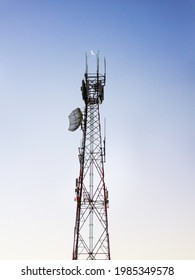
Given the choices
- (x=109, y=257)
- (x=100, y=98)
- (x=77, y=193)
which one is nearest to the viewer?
(x=109, y=257)

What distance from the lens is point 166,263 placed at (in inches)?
587

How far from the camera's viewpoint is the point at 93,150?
31703 millimetres

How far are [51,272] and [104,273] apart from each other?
201cm

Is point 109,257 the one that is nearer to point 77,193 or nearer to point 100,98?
point 77,193

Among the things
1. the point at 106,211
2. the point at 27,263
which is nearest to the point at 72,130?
the point at 106,211

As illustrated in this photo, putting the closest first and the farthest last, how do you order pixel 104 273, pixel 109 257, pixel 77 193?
pixel 104 273, pixel 109 257, pixel 77 193

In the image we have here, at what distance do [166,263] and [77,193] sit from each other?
16460 mm

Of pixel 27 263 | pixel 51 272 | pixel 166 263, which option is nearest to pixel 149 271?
pixel 166 263

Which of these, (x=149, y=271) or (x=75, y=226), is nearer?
(x=149, y=271)

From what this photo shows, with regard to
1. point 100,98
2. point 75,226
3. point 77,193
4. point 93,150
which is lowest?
point 75,226

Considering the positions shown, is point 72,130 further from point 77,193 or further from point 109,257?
point 109,257

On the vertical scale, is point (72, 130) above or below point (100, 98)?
below

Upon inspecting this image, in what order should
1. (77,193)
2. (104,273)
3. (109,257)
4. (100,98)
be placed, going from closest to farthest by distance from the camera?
(104,273) < (109,257) < (77,193) < (100,98)

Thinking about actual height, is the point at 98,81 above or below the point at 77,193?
above
